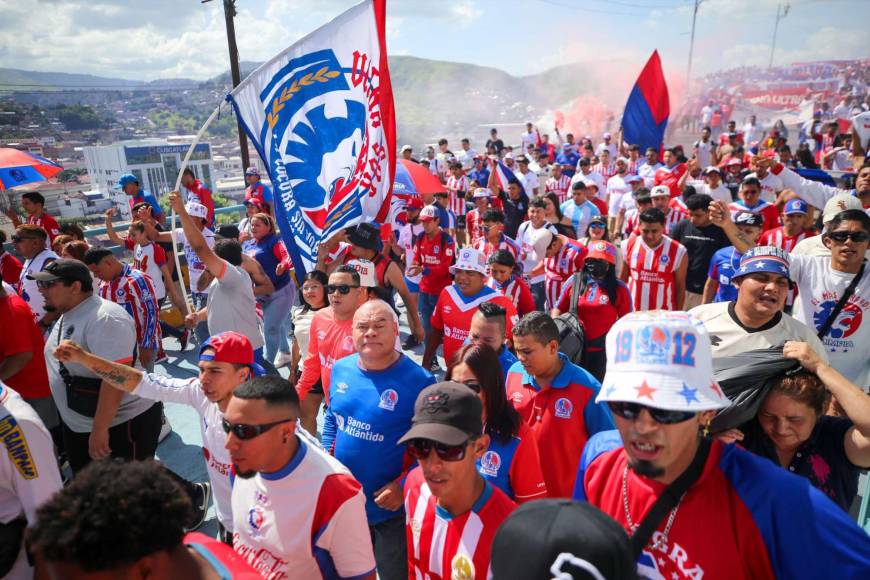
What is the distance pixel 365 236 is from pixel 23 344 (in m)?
2.91

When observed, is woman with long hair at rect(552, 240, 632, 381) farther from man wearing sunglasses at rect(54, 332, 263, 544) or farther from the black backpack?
man wearing sunglasses at rect(54, 332, 263, 544)

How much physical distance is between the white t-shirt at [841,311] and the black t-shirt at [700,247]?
105 inches

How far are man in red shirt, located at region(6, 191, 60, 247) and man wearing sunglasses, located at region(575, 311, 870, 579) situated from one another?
27.9ft

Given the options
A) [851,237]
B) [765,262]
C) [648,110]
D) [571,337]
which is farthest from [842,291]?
[648,110]

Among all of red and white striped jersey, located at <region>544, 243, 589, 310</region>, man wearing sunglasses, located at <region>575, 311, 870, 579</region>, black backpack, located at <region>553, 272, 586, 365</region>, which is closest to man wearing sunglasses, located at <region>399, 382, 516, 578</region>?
man wearing sunglasses, located at <region>575, 311, 870, 579</region>

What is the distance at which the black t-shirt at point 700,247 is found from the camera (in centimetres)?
645

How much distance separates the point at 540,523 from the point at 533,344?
6.56 ft

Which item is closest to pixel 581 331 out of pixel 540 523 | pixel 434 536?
pixel 434 536

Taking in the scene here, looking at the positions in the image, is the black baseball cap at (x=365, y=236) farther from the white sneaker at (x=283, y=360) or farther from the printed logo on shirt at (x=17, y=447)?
the printed logo on shirt at (x=17, y=447)

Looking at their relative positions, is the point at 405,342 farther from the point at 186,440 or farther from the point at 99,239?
the point at 99,239

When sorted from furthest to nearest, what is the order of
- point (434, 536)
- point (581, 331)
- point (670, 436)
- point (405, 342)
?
point (405, 342) → point (581, 331) → point (434, 536) → point (670, 436)

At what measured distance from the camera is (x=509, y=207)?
10.4 metres

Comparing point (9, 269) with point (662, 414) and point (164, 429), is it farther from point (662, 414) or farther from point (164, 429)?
point (662, 414)

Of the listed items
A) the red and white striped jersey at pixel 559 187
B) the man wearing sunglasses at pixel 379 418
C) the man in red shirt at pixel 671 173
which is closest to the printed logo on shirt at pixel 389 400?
the man wearing sunglasses at pixel 379 418
